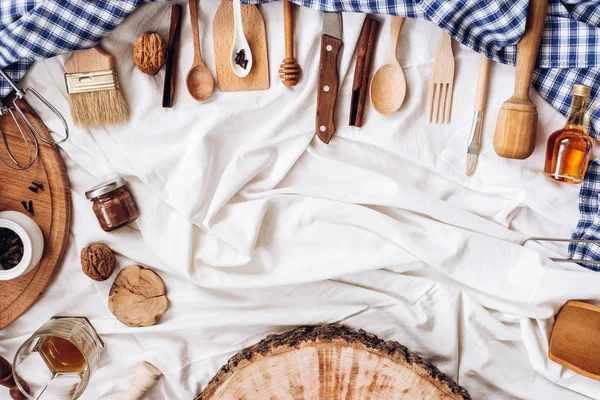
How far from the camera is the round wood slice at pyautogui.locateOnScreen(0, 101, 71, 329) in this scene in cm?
95

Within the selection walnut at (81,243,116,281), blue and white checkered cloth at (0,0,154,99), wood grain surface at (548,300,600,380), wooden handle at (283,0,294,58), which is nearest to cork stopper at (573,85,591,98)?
wood grain surface at (548,300,600,380)

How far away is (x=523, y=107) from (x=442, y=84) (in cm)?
15

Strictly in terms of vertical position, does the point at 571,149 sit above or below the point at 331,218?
above

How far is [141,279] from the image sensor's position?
3.23 ft

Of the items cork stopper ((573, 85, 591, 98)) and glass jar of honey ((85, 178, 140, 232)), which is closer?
cork stopper ((573, 85, 591, 98))

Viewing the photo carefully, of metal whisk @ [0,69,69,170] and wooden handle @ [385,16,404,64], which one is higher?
wooden handle @ [385,16,404,64]

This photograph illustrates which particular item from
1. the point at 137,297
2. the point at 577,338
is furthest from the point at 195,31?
the point at 577,338

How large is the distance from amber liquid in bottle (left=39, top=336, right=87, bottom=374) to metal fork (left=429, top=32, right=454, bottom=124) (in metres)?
0.86

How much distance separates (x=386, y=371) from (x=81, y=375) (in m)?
0.59

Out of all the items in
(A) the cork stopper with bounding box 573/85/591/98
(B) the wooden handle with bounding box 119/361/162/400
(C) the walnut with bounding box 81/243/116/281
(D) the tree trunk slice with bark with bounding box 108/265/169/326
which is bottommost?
(B) the wooden handle with bounding box 119/361/162/400

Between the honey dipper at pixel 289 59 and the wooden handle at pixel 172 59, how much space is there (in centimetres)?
21

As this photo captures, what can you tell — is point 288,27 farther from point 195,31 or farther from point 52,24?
point 52,24

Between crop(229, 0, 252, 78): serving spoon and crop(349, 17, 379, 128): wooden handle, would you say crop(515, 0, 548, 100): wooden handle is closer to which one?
crop(349, 17, 379, 128): wooden handle

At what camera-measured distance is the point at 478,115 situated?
901mm
